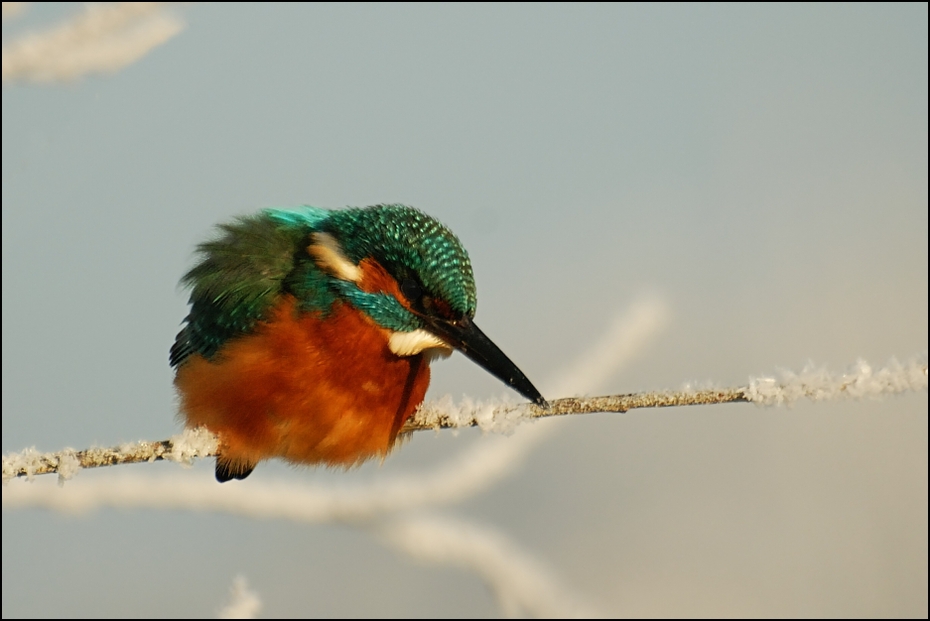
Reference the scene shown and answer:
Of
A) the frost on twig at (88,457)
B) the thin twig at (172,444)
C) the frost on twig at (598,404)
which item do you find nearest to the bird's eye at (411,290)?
the frost on twig at (598,404)

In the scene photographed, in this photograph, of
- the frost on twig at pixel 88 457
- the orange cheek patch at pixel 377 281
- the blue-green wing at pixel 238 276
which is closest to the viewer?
the frost on twig at pixel 88 457

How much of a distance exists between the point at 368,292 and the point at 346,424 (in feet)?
1.49

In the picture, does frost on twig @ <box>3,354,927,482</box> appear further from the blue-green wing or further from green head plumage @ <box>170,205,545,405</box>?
the blue-green wing

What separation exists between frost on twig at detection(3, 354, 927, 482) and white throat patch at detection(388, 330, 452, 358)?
29cm

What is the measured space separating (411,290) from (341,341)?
30 centimetres

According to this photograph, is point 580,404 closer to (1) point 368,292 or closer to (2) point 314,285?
(1) point 368,292

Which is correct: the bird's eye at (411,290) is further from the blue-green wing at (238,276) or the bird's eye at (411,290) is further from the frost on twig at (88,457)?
the frost on twig at (88,457)

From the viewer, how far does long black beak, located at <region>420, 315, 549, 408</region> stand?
8.84ft

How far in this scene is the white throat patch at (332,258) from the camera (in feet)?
10.1

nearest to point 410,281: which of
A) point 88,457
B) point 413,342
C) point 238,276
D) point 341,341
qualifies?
point 413,342

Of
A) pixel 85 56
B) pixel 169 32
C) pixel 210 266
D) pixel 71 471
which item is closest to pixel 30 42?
pixel 85 56

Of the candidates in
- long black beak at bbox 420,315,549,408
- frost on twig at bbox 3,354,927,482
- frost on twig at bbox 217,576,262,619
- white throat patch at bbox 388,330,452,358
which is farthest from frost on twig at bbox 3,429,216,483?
long black beak at bbox 420,315,549,408

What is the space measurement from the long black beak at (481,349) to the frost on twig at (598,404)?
0.62 feet

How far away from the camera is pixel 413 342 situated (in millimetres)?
2988
